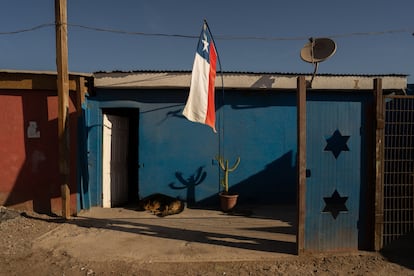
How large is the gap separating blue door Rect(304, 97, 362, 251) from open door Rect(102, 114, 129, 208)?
531 cm

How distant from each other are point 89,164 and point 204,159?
2.91m

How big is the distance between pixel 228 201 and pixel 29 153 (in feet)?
15.9

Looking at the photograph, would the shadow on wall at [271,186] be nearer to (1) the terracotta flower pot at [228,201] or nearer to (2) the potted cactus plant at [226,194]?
(2) the potted cactus plant at [226,194]

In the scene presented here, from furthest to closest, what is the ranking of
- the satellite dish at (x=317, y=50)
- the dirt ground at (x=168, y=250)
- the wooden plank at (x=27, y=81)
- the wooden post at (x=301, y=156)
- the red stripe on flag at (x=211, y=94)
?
the wooden plank at (x=27, y=81) → the satellite dish at (x=317, y=50) → the red stripe on flag at (x=211, y=94) → the wooden post at (x=301, y=156) → the dirt ground at (x=168, y=250)

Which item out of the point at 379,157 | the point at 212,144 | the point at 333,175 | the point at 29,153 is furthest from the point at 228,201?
the point at 29,153

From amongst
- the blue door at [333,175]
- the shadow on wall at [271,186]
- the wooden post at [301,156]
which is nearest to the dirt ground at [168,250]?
the blue door at [333,175]

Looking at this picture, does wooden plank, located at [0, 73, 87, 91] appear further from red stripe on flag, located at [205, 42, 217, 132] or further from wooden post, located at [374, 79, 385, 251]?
wooden post, located at [374, 79, 385, 251]

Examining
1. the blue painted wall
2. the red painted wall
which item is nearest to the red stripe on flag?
the blue painted wall

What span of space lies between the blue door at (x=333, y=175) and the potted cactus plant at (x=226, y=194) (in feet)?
10.2

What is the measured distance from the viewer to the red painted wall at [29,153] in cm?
718

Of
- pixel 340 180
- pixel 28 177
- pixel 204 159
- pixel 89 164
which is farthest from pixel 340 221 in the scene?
pixel 28 177

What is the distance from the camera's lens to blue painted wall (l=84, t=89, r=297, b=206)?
8.05m

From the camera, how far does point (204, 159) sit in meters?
8.16

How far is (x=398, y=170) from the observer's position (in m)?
4.77
